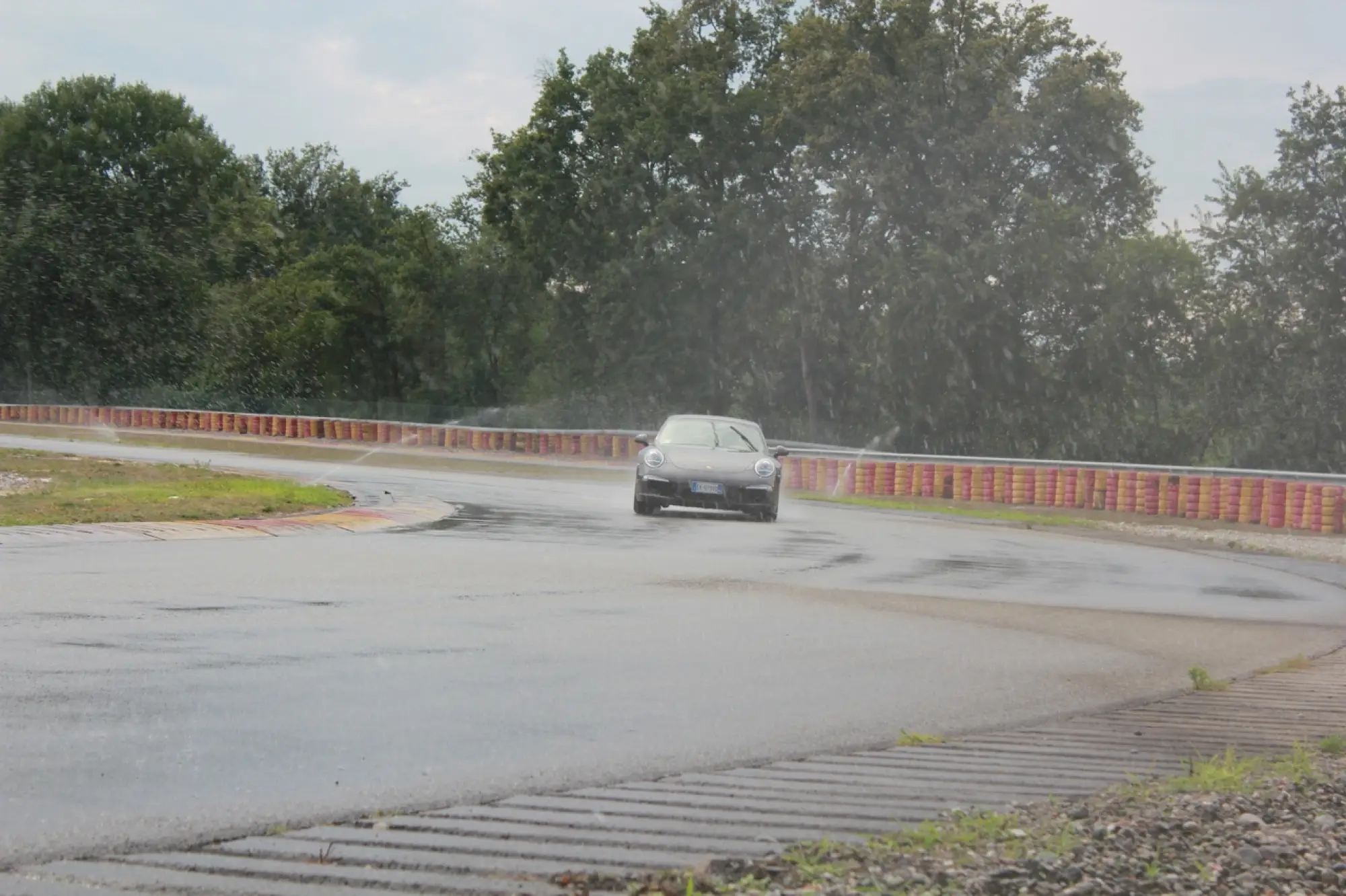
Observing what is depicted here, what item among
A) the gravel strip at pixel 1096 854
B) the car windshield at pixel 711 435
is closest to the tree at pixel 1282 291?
the car windshield at pixel 711 435

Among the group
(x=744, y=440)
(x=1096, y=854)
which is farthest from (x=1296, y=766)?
(x=744, y=440)

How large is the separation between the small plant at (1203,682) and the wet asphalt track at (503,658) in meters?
0.12

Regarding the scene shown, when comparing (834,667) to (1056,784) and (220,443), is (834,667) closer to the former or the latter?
(1056,784)

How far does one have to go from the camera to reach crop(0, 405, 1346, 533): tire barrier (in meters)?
27.7

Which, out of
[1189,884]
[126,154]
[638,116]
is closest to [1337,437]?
[638,116]

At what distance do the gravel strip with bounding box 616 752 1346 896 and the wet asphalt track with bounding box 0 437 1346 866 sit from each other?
1.33m

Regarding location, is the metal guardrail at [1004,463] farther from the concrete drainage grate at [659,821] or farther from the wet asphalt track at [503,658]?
the concrete drainage grate at [659,821]

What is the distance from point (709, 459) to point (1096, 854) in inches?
718

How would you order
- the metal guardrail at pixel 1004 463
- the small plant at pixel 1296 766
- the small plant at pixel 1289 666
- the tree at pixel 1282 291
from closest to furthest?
the small plant at pixel 1296 766 < the small plant at pixel 1289 666 < the metal guardrail at pixel 1004 463 < the tree at pixel 1282 291

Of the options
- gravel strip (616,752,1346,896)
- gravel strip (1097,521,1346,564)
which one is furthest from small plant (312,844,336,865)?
Result: gravel strip (1097,521,1346,564)

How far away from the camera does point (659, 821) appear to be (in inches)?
197

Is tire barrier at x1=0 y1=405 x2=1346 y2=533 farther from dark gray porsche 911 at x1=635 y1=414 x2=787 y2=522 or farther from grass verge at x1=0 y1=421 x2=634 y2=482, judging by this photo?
dark gray porsche 911 at x1=635 y1=414 x2=787 y2=522

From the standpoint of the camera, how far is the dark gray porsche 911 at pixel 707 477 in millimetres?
22469

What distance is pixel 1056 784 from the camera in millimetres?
5812
